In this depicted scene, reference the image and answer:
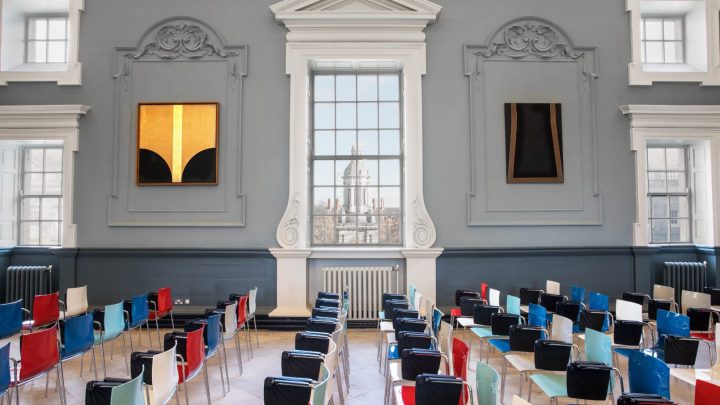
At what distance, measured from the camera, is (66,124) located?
729cm

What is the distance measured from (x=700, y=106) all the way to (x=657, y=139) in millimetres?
820

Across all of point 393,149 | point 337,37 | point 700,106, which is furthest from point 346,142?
point 700,106

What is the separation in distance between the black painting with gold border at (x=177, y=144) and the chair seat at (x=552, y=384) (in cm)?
555

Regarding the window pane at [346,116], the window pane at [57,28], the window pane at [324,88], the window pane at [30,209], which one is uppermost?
the window pane at [57,28]

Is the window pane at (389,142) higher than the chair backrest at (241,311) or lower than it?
higher

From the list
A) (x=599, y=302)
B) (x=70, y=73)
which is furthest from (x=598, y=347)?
(x=70, y=73)

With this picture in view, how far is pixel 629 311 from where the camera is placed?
16.0 ft

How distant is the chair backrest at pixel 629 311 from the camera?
4.81m

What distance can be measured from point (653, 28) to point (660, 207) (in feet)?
10.4

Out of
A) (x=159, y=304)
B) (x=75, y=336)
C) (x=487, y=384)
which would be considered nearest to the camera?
(x=487, y=384)

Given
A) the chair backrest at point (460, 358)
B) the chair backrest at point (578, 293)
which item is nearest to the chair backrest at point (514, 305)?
the chair backrest at point (578, 293)

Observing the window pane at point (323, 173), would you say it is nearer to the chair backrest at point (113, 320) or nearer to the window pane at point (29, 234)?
the chair backrest at point (113, 320)

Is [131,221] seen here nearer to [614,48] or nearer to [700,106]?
[614,48]

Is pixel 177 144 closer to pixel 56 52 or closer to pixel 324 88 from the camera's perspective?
pixel 324 88
